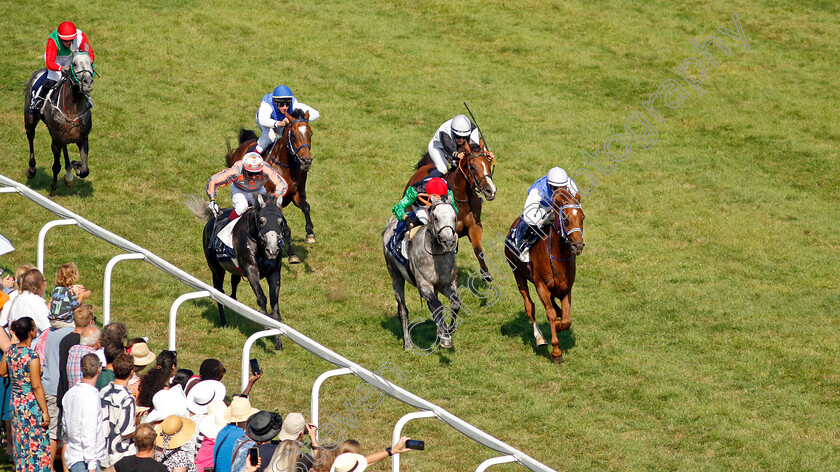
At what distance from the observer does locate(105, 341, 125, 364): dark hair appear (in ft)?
23.1

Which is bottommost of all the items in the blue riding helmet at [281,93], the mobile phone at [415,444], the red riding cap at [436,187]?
the mobile phone at [415,444]

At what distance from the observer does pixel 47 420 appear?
7.23m

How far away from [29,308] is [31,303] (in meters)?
0.05

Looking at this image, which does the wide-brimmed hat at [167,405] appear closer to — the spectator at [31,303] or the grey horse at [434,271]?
the spectator at [31,303]

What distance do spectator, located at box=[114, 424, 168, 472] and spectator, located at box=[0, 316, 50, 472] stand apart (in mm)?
1556

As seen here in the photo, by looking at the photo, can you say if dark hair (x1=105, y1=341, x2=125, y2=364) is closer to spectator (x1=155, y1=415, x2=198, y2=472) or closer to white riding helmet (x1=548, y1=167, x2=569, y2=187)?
spectator (x1=155, y1=415, x2=198, y2=472)

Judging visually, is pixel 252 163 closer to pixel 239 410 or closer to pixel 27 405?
pixel 27 405

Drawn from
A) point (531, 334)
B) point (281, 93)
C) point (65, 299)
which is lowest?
point (531, 334)

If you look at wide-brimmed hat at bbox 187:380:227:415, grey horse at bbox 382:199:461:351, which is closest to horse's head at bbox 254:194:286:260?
grey horse at bbox 382:199:461:351

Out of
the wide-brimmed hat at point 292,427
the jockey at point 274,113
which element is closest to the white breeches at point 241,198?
the jockey at point 274,113

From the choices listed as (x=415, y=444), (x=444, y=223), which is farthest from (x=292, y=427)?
(x=444, y=223)

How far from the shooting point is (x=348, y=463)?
5727 millimetres

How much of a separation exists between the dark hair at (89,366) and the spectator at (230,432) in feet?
3.31

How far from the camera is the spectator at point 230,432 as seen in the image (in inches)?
249
